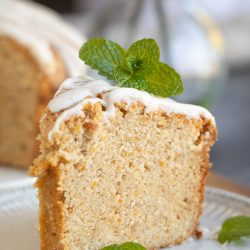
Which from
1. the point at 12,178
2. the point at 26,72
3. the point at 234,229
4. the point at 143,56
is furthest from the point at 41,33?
the point at 234,229

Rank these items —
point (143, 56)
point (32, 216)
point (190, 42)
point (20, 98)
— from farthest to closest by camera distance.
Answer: point (190, 42)
point (20, 98)
point (32, 216)
point (143, 56)

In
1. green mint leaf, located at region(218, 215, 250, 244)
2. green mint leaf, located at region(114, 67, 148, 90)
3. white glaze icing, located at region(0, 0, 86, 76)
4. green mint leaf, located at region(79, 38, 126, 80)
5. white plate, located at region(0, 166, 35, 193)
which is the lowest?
white plate, located at region(0, 166, 35, 193)

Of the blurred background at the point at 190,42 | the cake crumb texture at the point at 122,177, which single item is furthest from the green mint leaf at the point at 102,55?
the blurred background at the point at 190,42

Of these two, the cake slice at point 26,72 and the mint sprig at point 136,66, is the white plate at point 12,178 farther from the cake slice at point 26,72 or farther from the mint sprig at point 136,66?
the mint sprig at point 136,66

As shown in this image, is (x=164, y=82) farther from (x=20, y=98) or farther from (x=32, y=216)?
(x=20, y=98)

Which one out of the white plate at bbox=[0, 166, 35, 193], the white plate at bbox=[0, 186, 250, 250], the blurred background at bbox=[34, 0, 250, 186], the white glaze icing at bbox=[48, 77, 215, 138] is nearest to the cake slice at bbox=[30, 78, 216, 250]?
the white glaze icing at bbox=[48, 77, 215, 138]

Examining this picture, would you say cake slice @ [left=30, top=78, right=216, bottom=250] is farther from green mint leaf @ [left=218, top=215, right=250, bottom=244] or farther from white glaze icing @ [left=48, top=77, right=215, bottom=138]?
green mint leaf @ [left=218, top=215, right=250, bottom=244]
